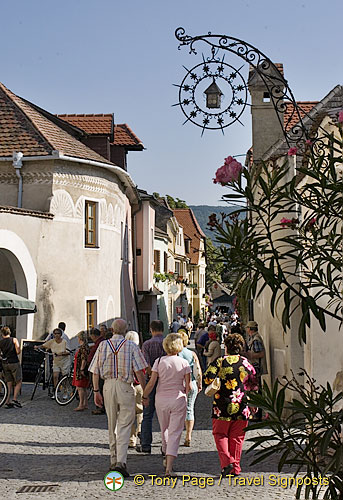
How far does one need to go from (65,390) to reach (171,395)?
24.1 feet

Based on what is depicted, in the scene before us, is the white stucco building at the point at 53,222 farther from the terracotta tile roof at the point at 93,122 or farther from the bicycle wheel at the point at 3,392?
the bicycle wheel at the point at 3,392

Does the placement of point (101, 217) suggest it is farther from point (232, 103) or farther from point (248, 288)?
point (248, 288)

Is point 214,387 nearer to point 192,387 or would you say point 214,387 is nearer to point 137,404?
point 192,387

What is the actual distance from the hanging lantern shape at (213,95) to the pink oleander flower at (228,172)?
2.82 m

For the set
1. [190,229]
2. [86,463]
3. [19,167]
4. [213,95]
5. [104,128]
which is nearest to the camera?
[213,95]

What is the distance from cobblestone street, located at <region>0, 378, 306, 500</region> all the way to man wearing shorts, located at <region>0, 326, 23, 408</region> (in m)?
1.20

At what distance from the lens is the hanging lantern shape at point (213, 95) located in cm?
722

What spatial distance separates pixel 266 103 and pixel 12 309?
29.7 feet

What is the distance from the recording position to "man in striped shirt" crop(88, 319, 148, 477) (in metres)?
8.84

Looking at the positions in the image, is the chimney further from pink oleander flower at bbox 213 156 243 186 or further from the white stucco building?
pink oleander flower at bbox 213 156 243 186

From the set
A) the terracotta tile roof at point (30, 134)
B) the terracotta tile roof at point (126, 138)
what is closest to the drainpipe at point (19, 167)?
the terracotta tile roof at point (30, 134)

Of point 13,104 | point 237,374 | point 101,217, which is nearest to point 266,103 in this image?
point 101,217

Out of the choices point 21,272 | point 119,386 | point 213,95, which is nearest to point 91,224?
point 21,272

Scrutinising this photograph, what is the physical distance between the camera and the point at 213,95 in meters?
7.30
